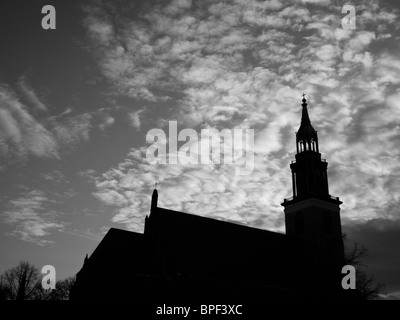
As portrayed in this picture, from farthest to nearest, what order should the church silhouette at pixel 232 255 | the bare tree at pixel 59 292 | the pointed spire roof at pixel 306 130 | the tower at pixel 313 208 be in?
1. the bare tree at pixel 59 292
2. the pointed spire roof at pixel 306 130
3. the tower at pixel 313 208
4. the church silhouette at pixel 232 255

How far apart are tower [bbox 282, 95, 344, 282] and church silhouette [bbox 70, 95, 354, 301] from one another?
123mm

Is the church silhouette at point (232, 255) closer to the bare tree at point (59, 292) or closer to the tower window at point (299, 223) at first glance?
the tower window at point (299, 223)

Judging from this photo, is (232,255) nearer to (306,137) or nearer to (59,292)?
(306,137)

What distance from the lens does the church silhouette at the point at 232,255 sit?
136ft

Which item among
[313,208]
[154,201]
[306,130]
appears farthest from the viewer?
[306,130]

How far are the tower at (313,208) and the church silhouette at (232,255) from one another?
0.40ft

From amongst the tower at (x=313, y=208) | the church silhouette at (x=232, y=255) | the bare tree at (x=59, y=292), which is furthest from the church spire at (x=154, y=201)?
the bare tree at (x=59, y=292)

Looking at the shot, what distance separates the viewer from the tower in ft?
175

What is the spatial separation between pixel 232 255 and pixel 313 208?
41.4 feet

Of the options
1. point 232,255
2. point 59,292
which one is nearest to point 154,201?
point 232,255

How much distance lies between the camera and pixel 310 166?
2190 inches

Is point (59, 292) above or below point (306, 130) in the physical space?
below

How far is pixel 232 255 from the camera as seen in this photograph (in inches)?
1937
